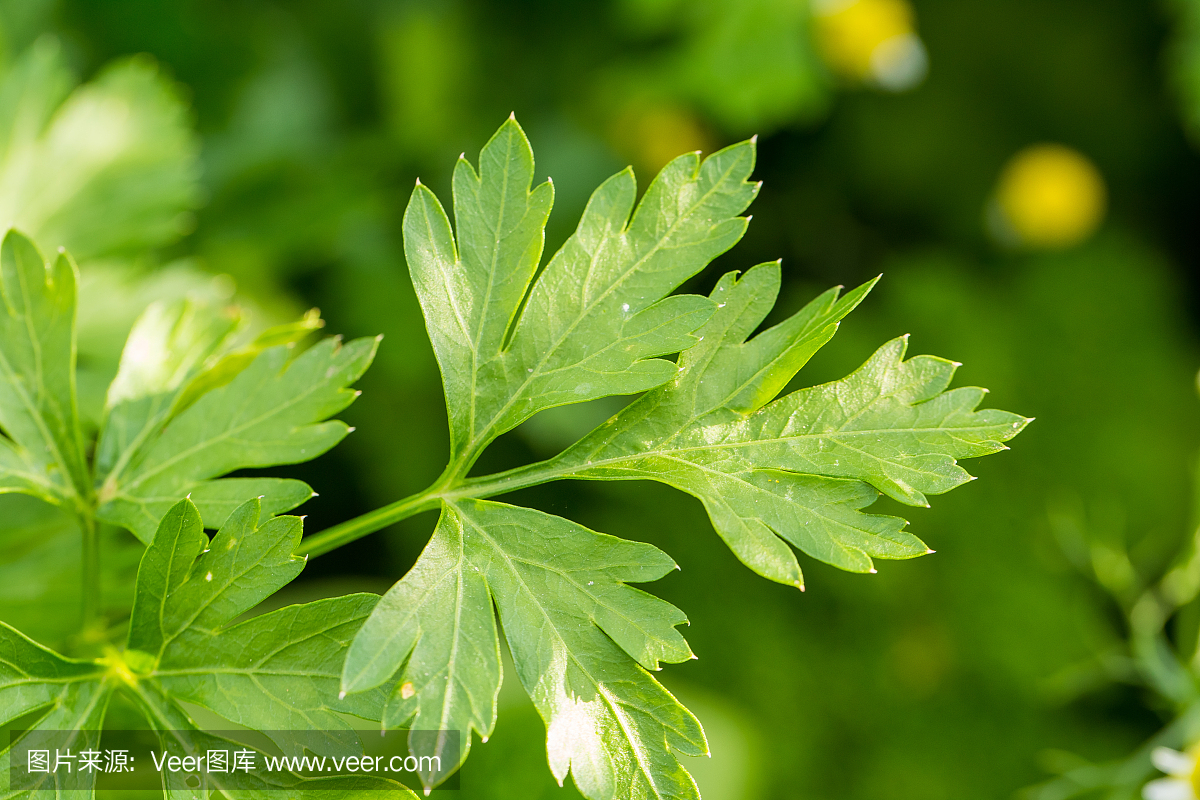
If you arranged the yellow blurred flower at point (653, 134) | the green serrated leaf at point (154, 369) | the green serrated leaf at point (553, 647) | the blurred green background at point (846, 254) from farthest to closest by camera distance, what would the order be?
1. the yellow blurred flower at point (653, 134)
2. the blurred green background at point (846, 254)
3. the green serrated leaf at point (154, 369)
4. the green serrated leaf at point (553, 647)

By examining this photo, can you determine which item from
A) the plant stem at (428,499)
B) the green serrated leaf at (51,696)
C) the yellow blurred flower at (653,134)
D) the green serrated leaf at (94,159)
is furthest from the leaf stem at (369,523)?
the yellow blurred flower at (653,134)

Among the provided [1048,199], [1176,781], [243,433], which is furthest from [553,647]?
[1048,199]

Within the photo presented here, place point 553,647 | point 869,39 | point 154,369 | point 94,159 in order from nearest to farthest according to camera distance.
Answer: point 553,647
point 154,369
point 94,159
point 869,39

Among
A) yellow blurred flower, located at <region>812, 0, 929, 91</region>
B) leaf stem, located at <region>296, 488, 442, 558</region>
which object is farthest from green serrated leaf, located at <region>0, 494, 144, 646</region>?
yellow blurred flower, located at <region>812, 0, 929, 91</region>

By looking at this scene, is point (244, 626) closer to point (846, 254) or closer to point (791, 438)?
point (791, 438)

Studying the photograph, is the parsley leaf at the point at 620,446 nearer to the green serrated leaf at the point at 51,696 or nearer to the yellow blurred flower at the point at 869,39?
the green serrated leaf at the point at 51,696

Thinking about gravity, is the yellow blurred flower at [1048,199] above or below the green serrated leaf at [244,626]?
above

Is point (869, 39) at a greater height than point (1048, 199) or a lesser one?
greater
